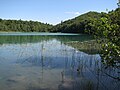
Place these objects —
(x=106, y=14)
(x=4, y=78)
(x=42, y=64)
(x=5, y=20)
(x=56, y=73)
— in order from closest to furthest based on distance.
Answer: (x=106, y=14), (x=4, y=78), (x=56, y=73), (x=42, y=64), (x=5, y=20)

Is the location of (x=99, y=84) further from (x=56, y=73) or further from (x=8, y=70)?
(x=8, y=70)

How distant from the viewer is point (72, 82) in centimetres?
1181

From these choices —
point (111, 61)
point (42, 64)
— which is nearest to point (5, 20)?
point (42, 64)

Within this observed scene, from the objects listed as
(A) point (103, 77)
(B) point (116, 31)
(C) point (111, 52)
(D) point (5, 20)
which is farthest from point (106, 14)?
(D) point (5, 20)

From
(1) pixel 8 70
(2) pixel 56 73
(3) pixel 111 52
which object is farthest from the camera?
(1) pixel 8 70

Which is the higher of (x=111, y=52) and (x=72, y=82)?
(x=111, y=52)

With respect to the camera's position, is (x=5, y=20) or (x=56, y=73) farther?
(x=5, y=20)

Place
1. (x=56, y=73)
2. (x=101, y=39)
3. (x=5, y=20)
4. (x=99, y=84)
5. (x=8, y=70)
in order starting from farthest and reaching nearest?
(x=5, y=20) → (x=8, y=70) → (x=56, y=73) → (x=99, y=84) → (x=101, y=39)

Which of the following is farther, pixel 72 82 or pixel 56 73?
pixel 56 73

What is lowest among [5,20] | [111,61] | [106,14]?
A: [111,61]

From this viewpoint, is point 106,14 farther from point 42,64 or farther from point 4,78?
point 42,64

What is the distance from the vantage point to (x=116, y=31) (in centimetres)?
788

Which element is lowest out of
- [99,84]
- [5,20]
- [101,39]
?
[99,84]

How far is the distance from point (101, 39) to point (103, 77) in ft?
13.8
